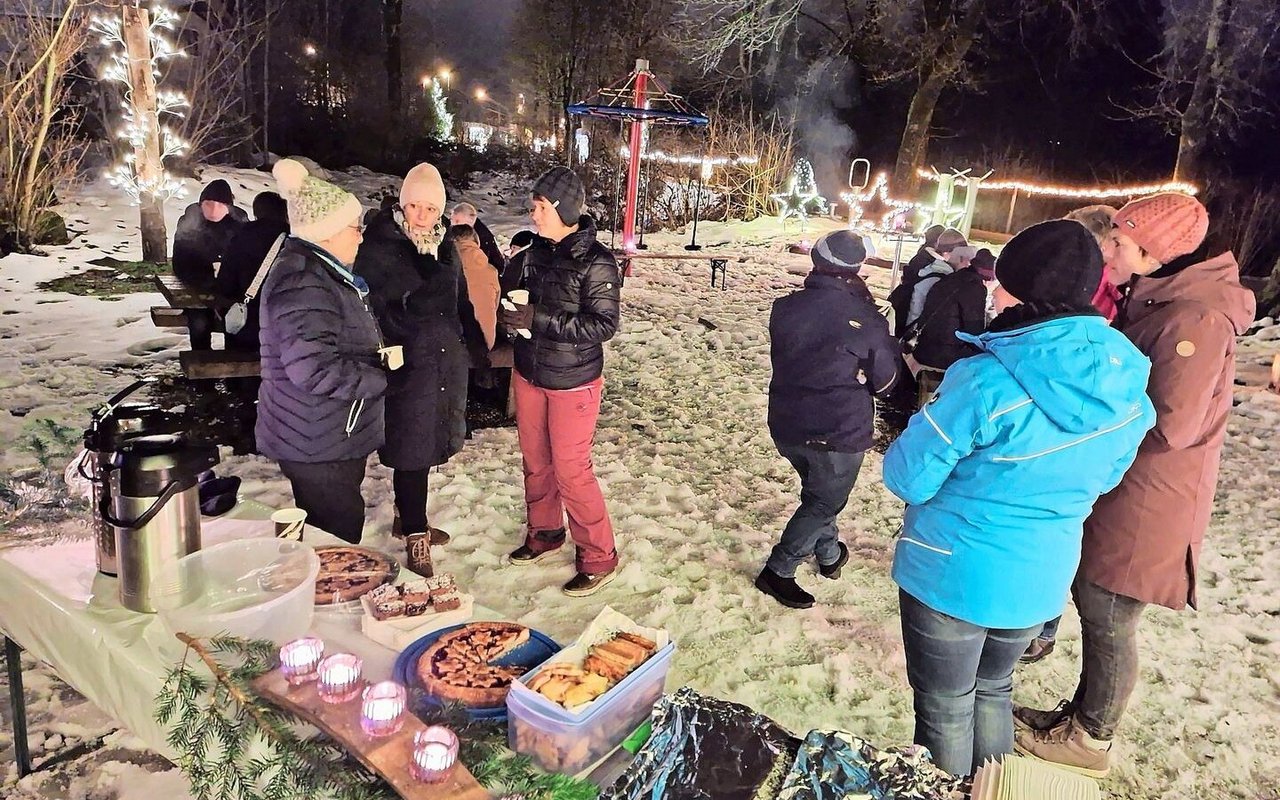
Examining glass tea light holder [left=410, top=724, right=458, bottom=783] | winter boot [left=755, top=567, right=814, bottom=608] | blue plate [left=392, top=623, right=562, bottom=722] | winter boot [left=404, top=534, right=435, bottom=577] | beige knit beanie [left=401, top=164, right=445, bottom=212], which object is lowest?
winter boot [left=755, top=567, right=814, bottom=608]

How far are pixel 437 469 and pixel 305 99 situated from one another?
2218 centimetres

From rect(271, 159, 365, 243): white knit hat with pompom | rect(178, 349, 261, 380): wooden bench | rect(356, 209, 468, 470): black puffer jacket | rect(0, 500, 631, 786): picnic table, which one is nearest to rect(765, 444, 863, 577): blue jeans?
rect(356, 209, 468, 470): black puffer jacket

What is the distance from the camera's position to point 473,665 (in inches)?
63.6

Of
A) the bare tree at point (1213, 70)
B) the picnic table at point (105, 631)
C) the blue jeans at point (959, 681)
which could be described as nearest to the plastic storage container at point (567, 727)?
the picnic table at point (105, 631)

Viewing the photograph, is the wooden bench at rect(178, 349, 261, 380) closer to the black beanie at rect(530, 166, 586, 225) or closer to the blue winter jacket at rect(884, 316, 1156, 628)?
the black beanie at rect(530, 166, 586, 225)

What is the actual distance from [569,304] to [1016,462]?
1980mm

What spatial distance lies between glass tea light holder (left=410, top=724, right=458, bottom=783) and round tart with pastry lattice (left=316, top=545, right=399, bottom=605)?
0.68 meters

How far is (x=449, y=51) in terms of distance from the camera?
106 feet

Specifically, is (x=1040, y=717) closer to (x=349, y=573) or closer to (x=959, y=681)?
(x=959, y=681)

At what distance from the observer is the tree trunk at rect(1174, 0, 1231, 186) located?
11.6 m

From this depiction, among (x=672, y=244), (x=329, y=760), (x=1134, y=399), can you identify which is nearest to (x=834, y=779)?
(x=329, y=760)

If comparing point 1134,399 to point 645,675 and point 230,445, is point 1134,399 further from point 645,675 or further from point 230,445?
point 230,445

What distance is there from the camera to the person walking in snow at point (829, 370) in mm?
3232

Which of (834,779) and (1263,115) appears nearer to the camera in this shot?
(834,779)
